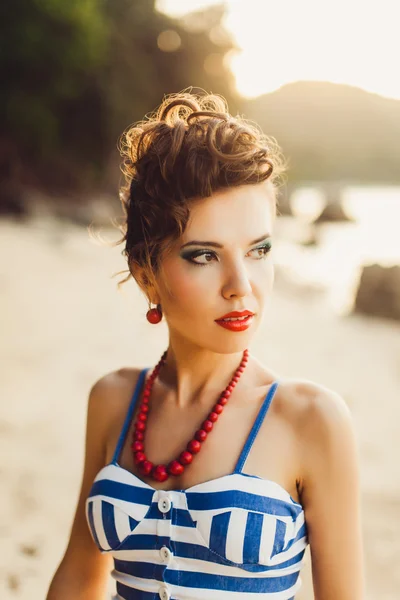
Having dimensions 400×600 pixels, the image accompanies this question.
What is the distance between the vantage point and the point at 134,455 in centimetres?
170

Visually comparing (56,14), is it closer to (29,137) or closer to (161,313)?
Result: (29,137)

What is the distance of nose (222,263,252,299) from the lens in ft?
5.03

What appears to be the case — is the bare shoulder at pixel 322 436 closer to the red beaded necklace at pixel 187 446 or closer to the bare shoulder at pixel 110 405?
the red beaded necklace at pixel 187 446

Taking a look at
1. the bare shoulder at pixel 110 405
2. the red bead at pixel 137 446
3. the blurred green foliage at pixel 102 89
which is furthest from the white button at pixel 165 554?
the blurred green foliage at pixel 102 89

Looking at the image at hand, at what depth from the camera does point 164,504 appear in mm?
1521

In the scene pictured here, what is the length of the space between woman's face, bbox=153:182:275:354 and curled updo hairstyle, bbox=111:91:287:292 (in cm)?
3

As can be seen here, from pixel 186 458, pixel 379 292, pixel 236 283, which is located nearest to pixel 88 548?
pixel 186 458

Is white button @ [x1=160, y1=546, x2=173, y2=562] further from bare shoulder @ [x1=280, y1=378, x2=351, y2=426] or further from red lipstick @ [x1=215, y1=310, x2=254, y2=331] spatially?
red lipstick @ [x1=215, y1=310, x2=254, y2=331]

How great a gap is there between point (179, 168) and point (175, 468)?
2.49 feet

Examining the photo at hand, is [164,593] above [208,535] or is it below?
below

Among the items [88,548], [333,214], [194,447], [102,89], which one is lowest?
[88,548]

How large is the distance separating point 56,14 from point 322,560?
71.4 ft

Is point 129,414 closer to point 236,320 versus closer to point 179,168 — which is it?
point 236,320

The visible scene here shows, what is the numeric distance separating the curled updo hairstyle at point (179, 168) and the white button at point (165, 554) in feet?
2.29
